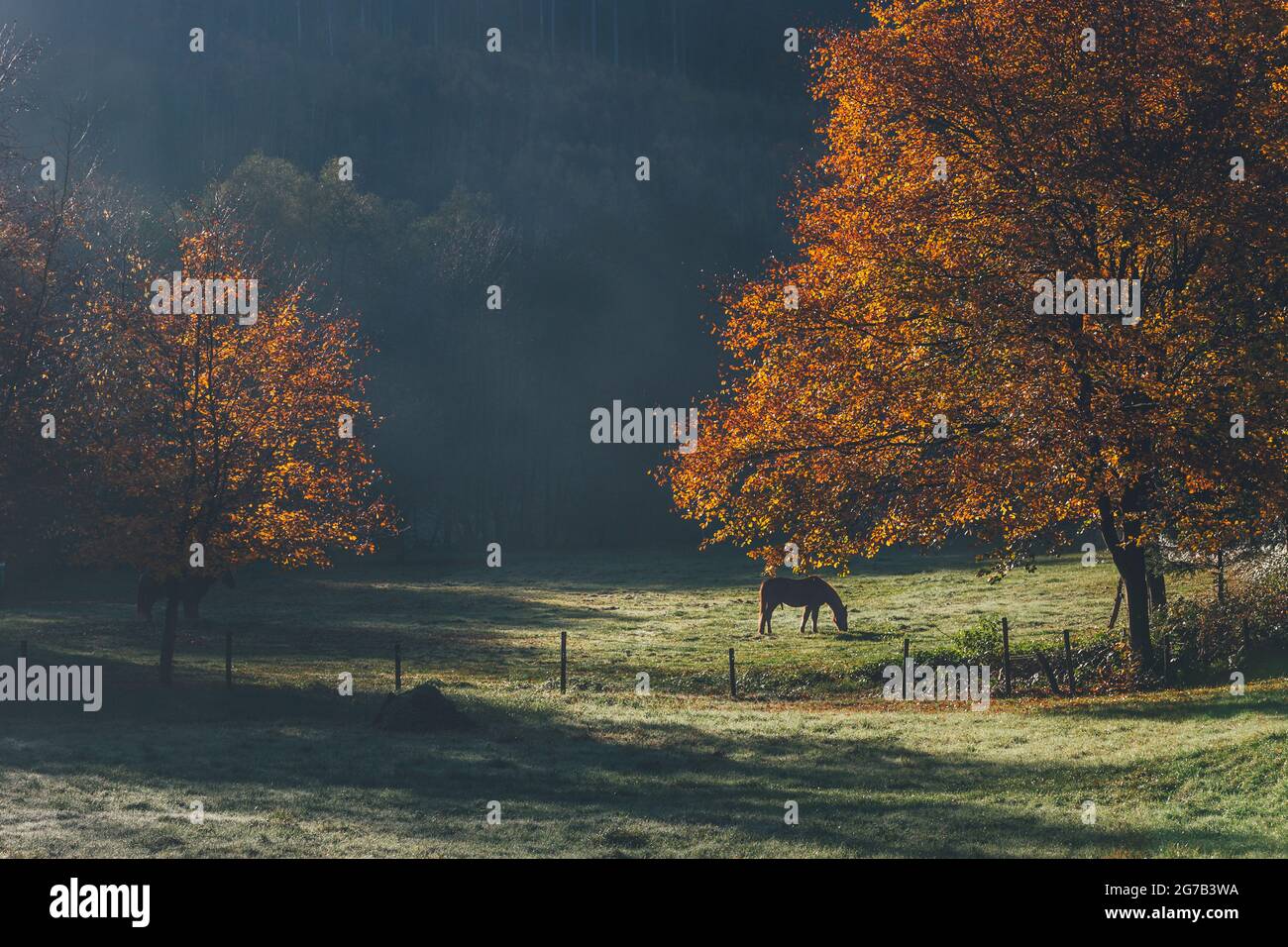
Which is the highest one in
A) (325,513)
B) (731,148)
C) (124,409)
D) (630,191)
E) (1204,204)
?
(731,148)

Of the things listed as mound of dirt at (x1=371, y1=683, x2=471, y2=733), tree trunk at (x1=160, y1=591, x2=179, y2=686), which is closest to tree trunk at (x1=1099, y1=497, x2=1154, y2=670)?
mound of dirt at (x1=371, y1=683, x2=471, y2=733)

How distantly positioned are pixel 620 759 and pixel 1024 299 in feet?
40.1

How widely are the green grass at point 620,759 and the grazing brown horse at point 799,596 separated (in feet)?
4.12

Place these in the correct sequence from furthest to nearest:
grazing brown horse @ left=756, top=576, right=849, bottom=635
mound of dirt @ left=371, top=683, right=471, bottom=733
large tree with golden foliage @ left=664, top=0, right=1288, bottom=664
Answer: grazing brown horse @ left=756, top=576, right=849, bottom=635 → large tree with golden foliage @ left=664, top=0, right=1288, bottom=664 → mound of dirt @ left=371, top=683, right=471, bottom=733

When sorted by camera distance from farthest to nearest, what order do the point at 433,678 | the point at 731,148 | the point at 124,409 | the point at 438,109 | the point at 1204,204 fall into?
the point at 731,148
the point at 438,109
the point at 433,678
the point at 124,409
the point at 1204,204

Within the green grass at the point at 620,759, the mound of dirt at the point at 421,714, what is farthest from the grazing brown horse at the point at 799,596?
the mound of dirt at the point at 421,714

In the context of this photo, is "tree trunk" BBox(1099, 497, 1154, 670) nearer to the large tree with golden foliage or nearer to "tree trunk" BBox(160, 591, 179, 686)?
the large tree with golden foliage

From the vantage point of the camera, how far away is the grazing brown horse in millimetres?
40406

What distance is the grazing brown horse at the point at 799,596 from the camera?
4041 cm

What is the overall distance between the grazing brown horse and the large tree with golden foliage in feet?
42.4

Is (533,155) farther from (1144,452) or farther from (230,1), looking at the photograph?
(1144,452)

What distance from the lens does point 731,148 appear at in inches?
4616

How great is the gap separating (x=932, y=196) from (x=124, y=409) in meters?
18.5
